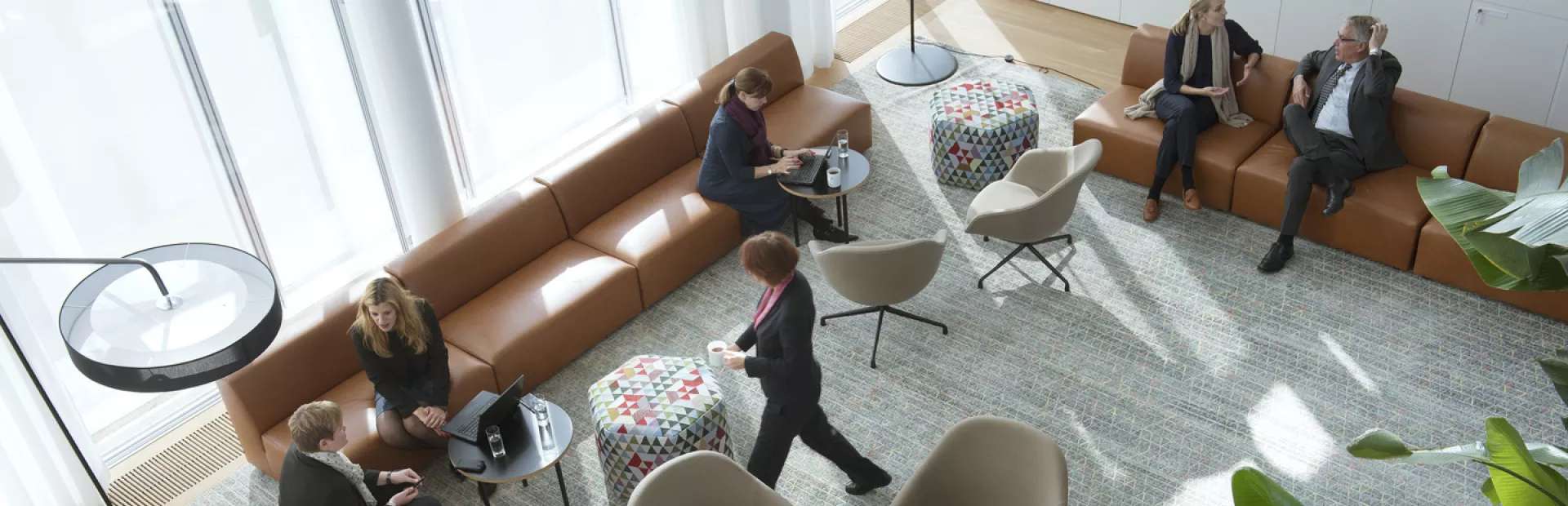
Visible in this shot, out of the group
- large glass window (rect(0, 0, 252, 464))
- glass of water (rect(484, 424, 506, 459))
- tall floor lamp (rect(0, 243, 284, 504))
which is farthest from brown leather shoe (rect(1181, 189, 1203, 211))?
tall floor lamp (rect(0, 243, 284, 504))

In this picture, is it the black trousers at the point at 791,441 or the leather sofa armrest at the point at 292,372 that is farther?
the leather sofa armrest at the point at 292,372

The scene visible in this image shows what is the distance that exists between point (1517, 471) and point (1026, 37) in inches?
255

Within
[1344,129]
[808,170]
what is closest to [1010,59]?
[1344,129]

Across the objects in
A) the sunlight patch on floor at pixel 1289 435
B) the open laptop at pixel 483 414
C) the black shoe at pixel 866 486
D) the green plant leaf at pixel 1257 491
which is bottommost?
the sunlight patch on floor at pixel 1289 435

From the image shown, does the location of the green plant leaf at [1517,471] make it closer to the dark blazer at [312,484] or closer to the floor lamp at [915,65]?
the dark blazer at [312,484]

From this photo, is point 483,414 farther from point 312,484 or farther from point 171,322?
point 171,322

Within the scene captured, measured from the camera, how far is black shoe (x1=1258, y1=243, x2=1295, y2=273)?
251 inches

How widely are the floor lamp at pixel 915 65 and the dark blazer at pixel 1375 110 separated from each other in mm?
2824

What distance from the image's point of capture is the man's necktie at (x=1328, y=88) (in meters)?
6.42

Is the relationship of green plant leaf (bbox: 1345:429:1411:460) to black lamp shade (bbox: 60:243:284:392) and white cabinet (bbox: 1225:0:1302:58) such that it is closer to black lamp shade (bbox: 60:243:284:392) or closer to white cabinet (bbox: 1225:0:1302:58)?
black lamp shade (bbox: 60:243:284:392)

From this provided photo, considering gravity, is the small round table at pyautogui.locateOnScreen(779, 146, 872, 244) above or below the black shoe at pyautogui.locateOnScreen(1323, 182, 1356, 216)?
above

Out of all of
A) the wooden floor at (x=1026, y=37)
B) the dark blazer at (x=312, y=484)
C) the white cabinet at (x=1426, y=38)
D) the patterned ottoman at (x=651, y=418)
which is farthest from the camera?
the wooden floor at (x=1026, y=37)

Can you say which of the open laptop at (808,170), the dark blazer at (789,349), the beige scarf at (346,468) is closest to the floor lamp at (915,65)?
the open laptop at (808,170)

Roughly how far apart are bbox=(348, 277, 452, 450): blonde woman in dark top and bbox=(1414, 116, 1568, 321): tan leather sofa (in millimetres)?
4935
